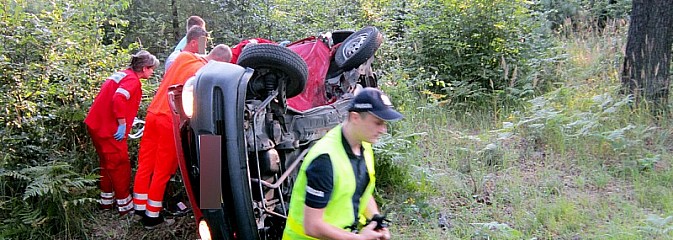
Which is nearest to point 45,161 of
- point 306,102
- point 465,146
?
Result: point 306,102

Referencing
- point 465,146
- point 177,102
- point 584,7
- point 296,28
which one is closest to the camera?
point 177,102

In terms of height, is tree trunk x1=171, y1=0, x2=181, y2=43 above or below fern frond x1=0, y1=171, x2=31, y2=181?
above

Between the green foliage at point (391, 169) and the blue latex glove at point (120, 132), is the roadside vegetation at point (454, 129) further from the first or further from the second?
the blue latex glove at point (120, 132)

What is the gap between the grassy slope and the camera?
4.79 metres

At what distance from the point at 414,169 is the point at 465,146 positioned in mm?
1082

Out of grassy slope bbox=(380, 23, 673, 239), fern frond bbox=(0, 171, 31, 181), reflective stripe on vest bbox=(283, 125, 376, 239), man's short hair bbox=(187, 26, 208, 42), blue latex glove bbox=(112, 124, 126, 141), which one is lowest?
grassy slope bbox=(380, 23, 673, 239)

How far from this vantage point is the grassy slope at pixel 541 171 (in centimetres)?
479

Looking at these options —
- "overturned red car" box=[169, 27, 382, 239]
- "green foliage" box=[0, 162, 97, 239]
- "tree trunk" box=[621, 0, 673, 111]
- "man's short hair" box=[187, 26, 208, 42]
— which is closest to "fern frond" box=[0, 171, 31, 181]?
"green foliage" box=[0, 162, 97, 239]

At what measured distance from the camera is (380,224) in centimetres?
274

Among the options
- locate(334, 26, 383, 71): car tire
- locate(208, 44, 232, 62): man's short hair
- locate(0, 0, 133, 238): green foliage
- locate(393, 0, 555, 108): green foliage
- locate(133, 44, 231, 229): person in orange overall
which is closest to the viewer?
locate(0, 0, 133, 238): green foliage

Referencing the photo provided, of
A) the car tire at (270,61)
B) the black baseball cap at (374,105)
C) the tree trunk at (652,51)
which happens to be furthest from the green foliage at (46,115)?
the tree trunk at (652,51)

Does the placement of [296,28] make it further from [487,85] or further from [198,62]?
[198,62]

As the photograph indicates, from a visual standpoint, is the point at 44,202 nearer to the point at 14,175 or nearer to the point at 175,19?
the point at 14,175

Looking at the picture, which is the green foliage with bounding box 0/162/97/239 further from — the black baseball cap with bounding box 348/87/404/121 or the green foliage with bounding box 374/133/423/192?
the black baseball cap with bounding box 348/87/404/121
